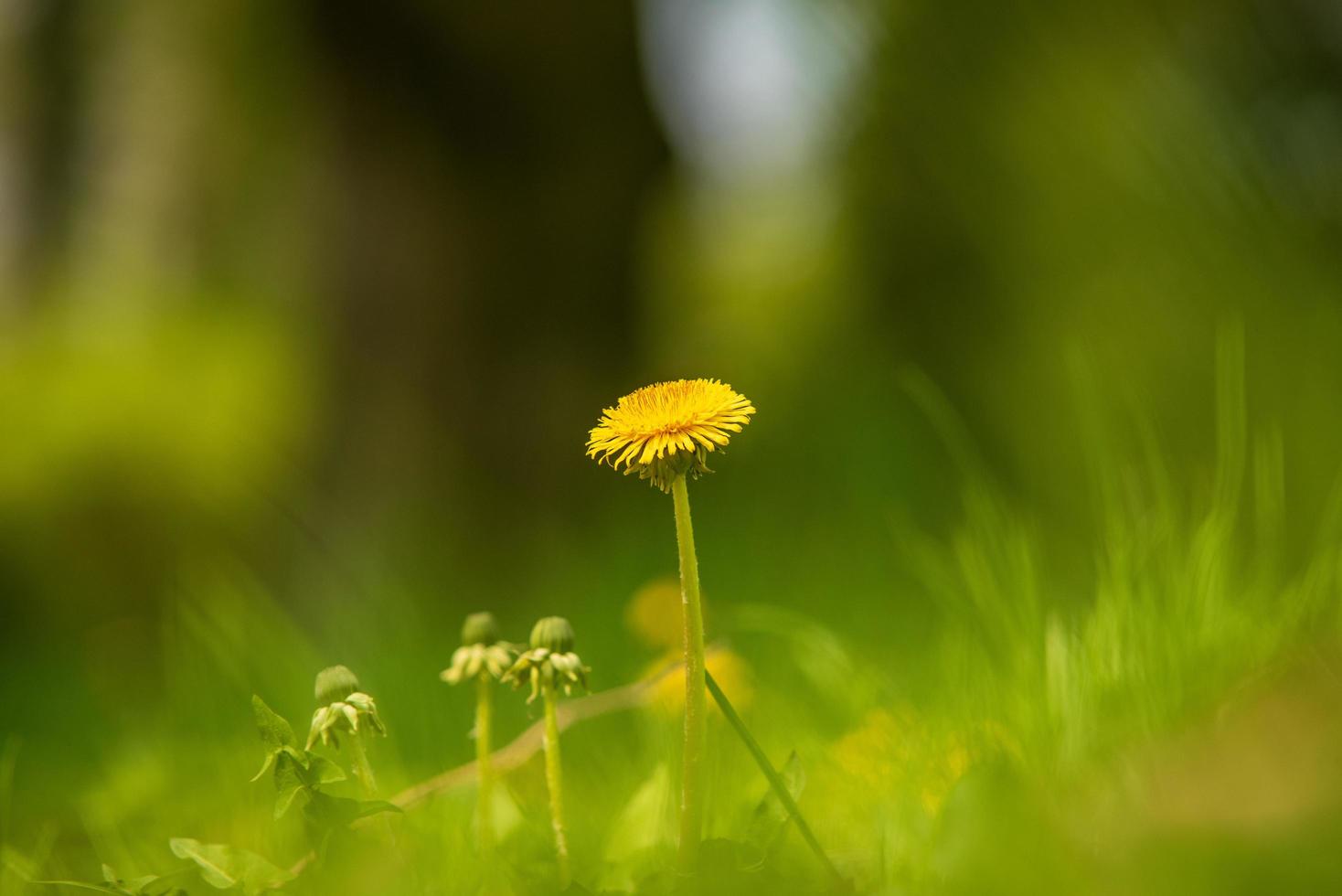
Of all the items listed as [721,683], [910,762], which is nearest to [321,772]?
[910,762]

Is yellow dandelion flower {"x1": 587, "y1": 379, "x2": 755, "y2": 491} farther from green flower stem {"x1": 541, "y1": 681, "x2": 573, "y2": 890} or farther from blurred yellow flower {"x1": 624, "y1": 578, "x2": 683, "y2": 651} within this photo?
blurred yellow flower {"x1": 624, "y1": 578, "x2": 683, "y2": 651}

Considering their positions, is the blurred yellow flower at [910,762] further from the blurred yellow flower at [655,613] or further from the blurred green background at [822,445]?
the blurred yellow flower at [655,613]

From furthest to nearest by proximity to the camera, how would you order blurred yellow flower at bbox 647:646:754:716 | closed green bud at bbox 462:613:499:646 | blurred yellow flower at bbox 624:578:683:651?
blurred yellow flower at bbox 624:578:683:651, blurred yellow flower at bbox 647:646:754:716, closed green bud at bbox 462:613:499:646

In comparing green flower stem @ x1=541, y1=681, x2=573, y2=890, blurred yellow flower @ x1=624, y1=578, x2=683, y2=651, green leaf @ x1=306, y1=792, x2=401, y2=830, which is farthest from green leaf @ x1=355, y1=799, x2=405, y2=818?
blurred yellow flower @ x1=624, y1=578, x2=683, y2=651

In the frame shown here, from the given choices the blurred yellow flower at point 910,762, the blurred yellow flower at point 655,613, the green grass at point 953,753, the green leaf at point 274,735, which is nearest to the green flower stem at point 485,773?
the green grass at point 953,753

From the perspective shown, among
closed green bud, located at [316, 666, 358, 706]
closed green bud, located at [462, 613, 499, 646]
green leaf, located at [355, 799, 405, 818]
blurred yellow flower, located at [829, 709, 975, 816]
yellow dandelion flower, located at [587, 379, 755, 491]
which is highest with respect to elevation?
yellow dandelion flower, located at [587, 379, 755, 491]

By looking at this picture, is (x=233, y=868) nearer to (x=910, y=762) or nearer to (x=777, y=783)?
(x=777, y=783)

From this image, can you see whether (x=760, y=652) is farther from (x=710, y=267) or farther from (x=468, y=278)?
(x=710, y=267)

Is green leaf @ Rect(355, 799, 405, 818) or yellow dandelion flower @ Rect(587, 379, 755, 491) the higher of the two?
yellow dandelion flower @ Rect(587, 379, 755, 491)
